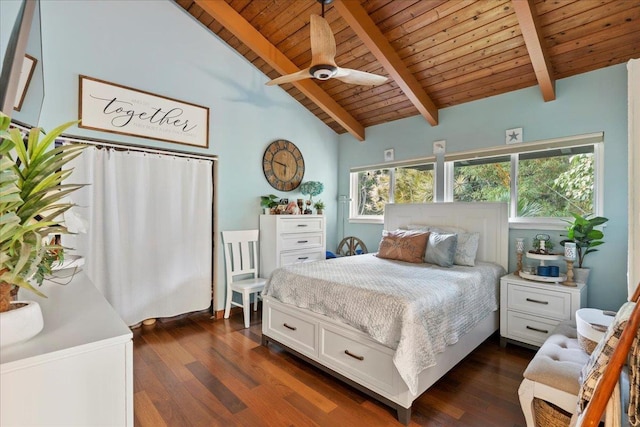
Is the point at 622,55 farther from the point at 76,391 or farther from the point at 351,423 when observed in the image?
the point at 76,391

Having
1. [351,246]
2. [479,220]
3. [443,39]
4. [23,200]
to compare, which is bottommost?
[351,246]

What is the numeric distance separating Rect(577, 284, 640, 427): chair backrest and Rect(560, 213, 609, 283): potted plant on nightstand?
78.4 inches

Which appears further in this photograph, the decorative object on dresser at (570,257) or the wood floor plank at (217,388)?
the decorative object on dresser at (570,257)

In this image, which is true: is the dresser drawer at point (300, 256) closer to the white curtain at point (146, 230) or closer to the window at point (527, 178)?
the white curtain at point (146, 230)

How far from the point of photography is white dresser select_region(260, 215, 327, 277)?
11.7 ft

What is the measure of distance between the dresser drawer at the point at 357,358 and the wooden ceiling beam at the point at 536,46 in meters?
2.54

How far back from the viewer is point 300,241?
3801 millimetres

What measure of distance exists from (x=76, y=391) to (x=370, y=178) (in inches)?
165

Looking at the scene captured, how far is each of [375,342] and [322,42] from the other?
6.90 ft

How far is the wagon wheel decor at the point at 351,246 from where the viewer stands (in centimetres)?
440

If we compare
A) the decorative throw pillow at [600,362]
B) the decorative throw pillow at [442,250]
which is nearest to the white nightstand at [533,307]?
the decorative throw pillow at [442,250]

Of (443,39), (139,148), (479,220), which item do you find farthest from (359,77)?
(139,148)

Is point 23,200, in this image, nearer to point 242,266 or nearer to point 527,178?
point 242,266

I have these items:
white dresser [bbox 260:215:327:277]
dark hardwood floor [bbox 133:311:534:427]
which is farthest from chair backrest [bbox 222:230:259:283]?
dark hardwood floor [bbox 133:311:534:427]
